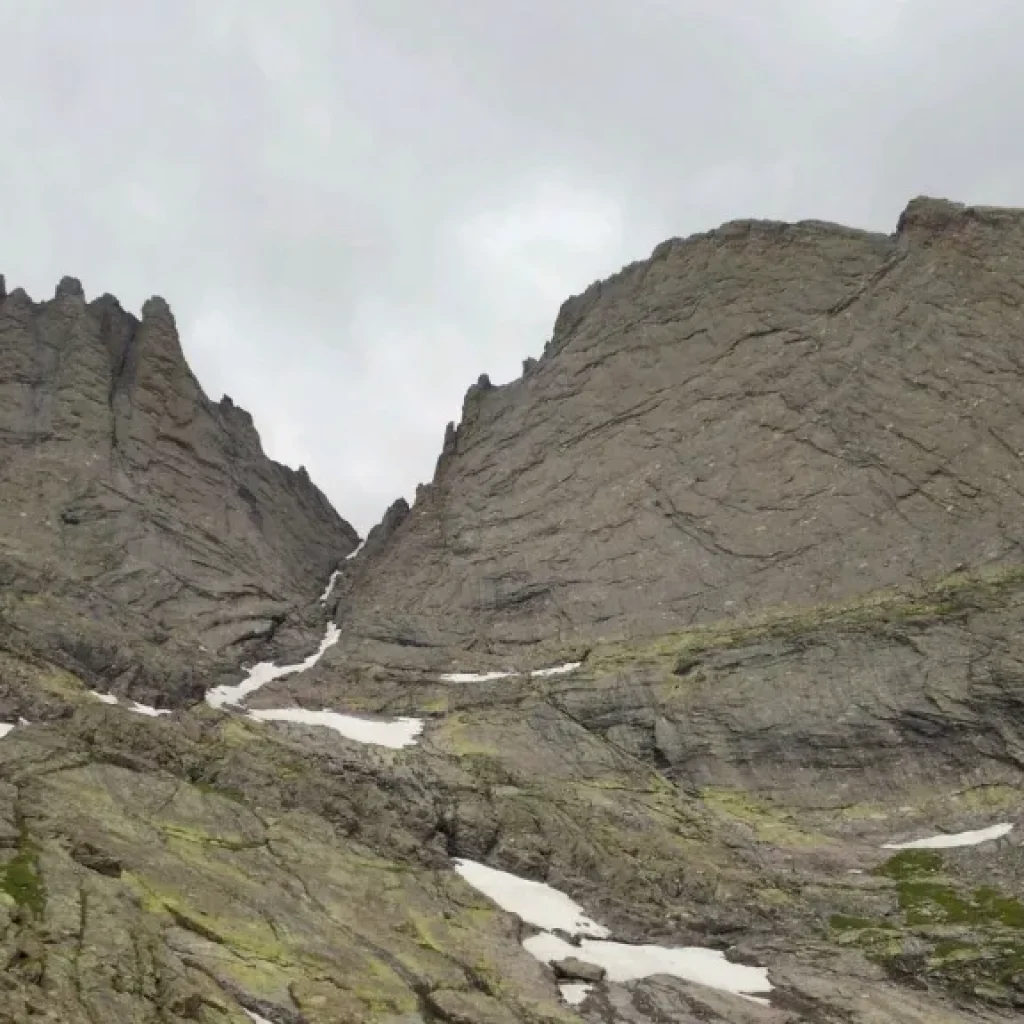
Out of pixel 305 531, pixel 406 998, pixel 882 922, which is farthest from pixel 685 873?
pixel 305 531

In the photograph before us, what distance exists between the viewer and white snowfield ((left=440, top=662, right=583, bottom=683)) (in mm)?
79812

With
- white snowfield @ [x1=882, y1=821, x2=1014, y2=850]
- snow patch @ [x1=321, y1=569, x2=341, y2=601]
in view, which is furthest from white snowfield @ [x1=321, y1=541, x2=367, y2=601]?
white snowfield @ [x1=882, y1=821, x2=1014, y2=850]

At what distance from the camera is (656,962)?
39500mm

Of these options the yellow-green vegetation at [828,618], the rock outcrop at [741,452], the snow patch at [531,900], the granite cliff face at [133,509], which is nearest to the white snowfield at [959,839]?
the yellow-green vegetation at [828,618]

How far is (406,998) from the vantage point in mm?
29859

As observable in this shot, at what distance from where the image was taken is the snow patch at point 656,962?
3803cm

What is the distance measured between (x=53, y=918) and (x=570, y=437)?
8447cm

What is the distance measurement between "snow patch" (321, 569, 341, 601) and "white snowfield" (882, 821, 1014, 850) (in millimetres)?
71286

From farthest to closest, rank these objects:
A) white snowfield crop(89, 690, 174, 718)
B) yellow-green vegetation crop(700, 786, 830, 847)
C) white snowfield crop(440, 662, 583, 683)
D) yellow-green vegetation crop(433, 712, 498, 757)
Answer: white snowfield crop(440, 662, 583, 683) → yellow-green vegetation crop(433, 712, 498, 757) → white snowfield crop(89, 690, 174, 718) → yellow-green vegetation crop(700, 786, 830, 847)

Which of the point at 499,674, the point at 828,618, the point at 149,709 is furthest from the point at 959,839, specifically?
the point at 149,709

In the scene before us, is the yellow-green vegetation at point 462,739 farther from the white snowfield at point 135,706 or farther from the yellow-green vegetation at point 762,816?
the white snowfield at point 135,706

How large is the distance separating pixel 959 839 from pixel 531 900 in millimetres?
26742

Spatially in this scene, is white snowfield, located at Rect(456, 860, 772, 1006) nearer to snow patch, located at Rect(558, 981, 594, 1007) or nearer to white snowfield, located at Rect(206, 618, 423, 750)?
snow patch, located at Rect(558, 981, 594, 1007)

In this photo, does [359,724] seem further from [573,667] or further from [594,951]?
[594,951]
